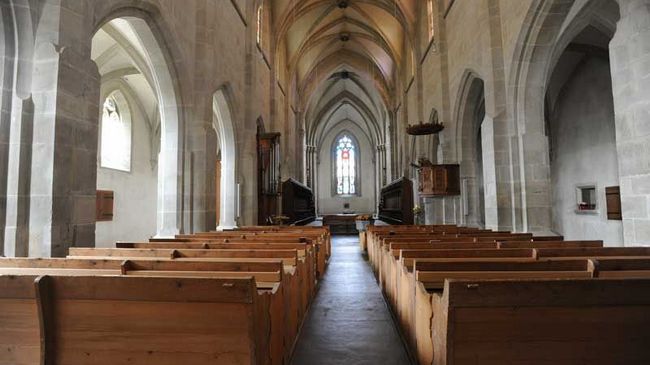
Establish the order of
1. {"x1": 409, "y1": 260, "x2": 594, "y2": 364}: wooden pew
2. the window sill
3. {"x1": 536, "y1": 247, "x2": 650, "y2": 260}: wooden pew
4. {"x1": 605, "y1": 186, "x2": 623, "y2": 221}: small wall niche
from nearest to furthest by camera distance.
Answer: {"x1": 409, "y1": 260, "x2": 594, "y2": 364}: wooden pew, {"x1": 536, "y1": 247, "x2": 650, "y2": 260}: wooden pew, {"x1": 605, "y1": 186, "x2": 623, "y2": 221}: small wall niche, the window sill

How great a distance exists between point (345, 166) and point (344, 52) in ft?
38.0

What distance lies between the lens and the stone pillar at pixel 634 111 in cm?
411

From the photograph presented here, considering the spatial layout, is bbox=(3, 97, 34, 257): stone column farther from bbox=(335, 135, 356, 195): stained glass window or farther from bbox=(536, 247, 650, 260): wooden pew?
bbox=(335, 135, 356, 195): stained glass window

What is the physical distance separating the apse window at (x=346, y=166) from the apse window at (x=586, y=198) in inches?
A: 861

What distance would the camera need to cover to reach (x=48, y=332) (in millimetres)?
1730

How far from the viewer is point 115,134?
497 inches

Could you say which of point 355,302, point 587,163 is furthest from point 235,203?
point 587,163

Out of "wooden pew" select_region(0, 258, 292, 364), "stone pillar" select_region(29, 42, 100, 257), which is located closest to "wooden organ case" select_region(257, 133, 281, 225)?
"stone pillar" select_region(29, 42, 100, 257)

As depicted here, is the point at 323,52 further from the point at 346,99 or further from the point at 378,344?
the point at 378,344

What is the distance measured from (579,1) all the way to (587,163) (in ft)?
16.6

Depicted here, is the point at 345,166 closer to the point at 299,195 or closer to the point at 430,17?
the point at 299,195

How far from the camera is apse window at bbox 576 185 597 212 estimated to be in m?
9.84

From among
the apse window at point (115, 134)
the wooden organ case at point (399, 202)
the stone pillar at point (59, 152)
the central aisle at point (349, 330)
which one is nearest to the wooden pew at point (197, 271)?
the central aisle at point (349, 330)

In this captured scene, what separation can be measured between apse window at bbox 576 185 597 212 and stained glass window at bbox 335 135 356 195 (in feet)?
72.0
